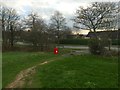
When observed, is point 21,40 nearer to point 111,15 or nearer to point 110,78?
point 111,15

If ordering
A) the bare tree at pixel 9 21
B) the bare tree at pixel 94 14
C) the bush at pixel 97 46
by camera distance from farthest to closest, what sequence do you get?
the bare tree at pixel 9 21, the bare tree at pixel 94 14, the bush at pixel 97 46

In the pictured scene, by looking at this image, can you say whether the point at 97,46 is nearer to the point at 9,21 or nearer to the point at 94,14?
the point at 94,14

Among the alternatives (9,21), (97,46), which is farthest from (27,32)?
(97,46)

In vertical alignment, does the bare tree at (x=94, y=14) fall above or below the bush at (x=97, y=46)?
above

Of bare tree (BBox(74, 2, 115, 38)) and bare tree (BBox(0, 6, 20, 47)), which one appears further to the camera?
bare tree (BBox(0, 6, 20, 47))

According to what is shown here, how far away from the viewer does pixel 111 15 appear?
39688mm

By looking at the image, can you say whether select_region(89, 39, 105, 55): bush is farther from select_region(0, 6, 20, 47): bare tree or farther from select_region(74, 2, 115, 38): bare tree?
select_region(0, 6, 20, 47): bare tree

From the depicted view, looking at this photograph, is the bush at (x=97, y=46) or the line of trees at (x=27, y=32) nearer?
the bush at (x=97, y=46)

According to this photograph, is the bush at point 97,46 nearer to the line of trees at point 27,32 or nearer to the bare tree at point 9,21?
the line of trees at point 27,32

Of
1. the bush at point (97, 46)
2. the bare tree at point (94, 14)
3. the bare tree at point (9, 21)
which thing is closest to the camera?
the bush at point (97, 46)

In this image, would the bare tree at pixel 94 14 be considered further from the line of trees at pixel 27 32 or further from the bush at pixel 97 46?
the bush at pixel 97 46

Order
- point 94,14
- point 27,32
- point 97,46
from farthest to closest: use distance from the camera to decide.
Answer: point 27,32
point 94,14
point 97,46

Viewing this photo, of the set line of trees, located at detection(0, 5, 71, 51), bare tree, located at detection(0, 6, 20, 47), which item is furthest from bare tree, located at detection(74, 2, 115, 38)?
bare tree, located at detection(0, 6, 20, 47)

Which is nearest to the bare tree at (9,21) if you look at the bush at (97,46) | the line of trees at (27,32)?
the line of trees at (27,32)
